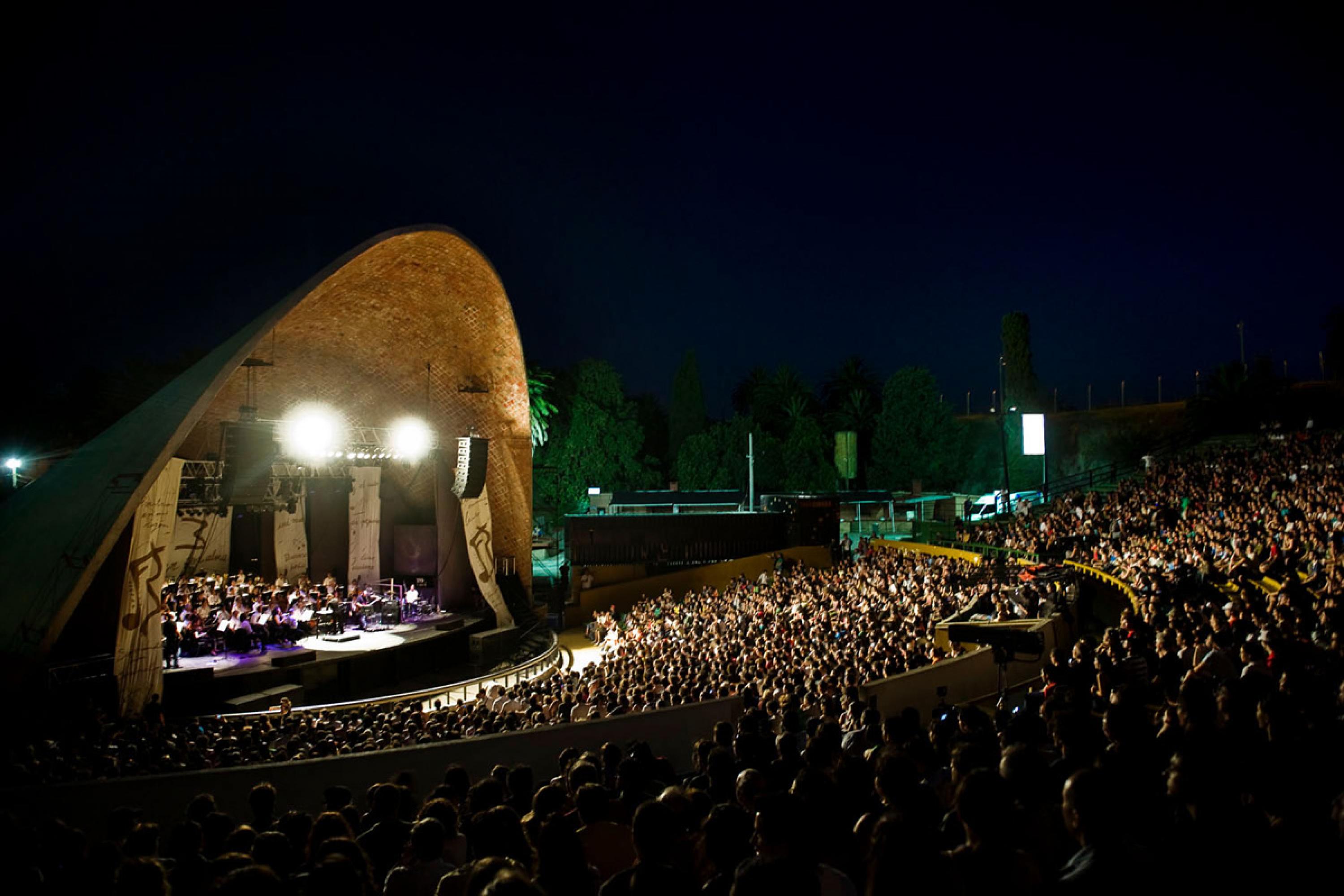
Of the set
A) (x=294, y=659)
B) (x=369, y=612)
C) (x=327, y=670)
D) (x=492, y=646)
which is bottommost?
(x=492, y=646)

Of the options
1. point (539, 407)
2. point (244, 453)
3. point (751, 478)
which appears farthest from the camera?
point (539, 407)

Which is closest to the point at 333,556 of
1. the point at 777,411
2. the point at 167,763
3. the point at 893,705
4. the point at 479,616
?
the point at 479,616

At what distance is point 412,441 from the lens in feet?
66.0

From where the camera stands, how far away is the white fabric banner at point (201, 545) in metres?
17.1

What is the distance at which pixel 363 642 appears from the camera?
1684cm

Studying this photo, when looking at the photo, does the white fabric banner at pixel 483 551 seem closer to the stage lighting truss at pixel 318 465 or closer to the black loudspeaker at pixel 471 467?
the black loudspeaker at pixel 471 467

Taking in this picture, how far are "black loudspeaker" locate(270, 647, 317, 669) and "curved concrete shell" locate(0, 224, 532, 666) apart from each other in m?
2.98

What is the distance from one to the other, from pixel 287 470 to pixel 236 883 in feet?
55.2

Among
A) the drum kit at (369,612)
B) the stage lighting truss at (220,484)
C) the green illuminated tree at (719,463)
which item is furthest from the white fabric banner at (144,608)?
the green illuminated tree at (719,463)

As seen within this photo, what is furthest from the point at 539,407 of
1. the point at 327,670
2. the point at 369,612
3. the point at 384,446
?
the point at 327,670

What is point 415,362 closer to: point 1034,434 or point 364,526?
point 364,526

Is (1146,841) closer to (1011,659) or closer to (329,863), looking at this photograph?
(329,863)

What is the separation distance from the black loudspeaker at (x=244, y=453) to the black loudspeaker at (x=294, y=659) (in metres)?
3.15

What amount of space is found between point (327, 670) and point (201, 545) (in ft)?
14.9
